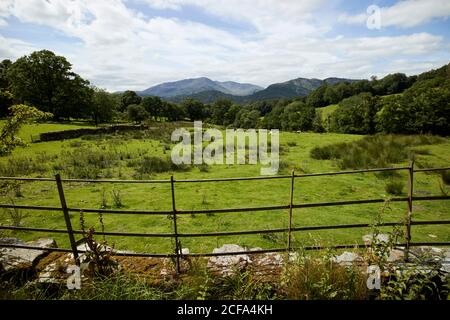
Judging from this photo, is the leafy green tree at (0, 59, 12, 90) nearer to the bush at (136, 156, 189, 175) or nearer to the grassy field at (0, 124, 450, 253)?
the grassy field at (0, 124, 450, 253)

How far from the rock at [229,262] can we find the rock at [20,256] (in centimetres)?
298

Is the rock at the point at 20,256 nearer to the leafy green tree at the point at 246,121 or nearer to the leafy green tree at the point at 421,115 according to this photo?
the leafy green tree at the point at 421,115

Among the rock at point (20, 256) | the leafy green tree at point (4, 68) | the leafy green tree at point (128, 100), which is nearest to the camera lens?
the rock at point (20, 256)

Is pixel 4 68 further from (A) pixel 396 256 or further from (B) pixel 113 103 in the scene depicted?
(A) pixel 396 256

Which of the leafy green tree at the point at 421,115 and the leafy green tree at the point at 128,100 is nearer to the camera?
the leafy green tree at the point at 421,115

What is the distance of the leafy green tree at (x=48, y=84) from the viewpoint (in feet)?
149

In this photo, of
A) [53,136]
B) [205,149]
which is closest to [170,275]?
[205,149]

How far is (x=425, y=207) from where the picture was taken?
9875mm

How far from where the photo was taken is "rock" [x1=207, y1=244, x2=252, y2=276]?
4.38 metres

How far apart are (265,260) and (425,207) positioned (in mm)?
8082

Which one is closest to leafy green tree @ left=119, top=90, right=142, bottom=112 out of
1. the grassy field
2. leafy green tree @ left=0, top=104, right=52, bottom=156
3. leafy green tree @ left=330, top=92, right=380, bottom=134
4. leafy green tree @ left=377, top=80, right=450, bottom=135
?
leafy green tree @ left=330, top=92, right=380, bottom=134

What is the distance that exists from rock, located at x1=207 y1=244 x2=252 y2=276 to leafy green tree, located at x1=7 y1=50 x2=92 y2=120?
51260mm

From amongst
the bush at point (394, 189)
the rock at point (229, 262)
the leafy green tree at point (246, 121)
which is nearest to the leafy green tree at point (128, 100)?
the leafy green tree at point (246, 121)
